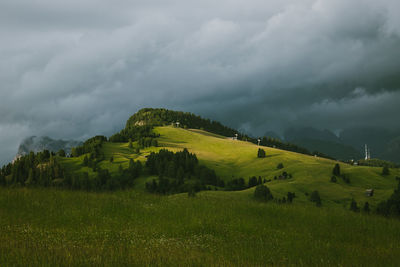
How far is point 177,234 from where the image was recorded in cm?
1484

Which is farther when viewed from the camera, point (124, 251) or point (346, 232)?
point (346, 232)

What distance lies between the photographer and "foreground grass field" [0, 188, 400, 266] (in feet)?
35.4

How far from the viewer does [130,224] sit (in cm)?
1586

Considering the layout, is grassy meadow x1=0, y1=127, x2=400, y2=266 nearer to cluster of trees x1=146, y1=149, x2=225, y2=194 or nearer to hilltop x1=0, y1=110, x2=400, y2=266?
hilltop x1=0, y1=110, x2=400, y2=266

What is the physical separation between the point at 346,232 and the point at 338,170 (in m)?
153

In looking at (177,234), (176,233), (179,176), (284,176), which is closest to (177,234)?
(177,234)

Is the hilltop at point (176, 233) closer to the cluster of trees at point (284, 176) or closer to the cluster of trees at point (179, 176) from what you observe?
the cluster of trees at point (179, 176)

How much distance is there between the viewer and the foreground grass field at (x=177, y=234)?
10.8 metres

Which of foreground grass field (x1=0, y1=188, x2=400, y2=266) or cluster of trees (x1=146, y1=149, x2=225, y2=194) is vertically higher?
foreground grass field (x1=0, y1=188, x2=400, y2=266)

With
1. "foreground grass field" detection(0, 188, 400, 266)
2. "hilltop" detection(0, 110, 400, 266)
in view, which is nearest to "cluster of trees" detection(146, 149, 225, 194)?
"hilltop" detection(0, 110, 400, 266)

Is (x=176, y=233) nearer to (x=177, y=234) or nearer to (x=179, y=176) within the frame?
(x=177, y=234)

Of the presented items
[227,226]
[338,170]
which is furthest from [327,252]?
[338,170]

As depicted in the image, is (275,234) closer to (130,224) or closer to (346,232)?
(346,232)

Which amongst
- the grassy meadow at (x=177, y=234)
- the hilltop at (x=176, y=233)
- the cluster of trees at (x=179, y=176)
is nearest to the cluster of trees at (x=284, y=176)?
the cluster of trees at (x=179, y=176)
